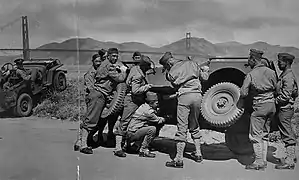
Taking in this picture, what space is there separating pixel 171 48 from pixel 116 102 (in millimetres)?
829

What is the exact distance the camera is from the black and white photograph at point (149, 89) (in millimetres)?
4855

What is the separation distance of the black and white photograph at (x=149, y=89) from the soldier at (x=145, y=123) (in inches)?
0.5

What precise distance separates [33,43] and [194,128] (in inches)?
79.4

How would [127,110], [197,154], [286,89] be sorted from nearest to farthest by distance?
[286,89]
[197,154]
[127,110]

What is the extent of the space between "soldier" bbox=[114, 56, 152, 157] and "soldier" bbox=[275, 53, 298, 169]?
1.34 metres

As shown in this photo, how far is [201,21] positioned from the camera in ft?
16.1

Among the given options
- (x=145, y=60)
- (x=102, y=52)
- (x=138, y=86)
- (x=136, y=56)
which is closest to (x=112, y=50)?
(x=102, y=52)

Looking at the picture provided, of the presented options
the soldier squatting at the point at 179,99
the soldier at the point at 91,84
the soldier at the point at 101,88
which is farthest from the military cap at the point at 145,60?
the soldier at the point at 91,84

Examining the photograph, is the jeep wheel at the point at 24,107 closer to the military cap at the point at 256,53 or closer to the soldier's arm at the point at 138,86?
the soldier's arm at the point at 138,86

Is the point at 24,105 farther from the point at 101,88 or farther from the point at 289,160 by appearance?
the point at 289,160

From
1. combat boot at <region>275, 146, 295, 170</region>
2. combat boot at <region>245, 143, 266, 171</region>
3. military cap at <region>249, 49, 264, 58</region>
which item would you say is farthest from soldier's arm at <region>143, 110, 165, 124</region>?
combat boot at <region>275, 146, 295, 170</region>

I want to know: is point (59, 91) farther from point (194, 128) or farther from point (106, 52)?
point (194, 128)

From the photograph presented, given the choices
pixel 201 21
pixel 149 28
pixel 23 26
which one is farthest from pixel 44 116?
pixel 201 21

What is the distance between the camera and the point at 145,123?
509cm
